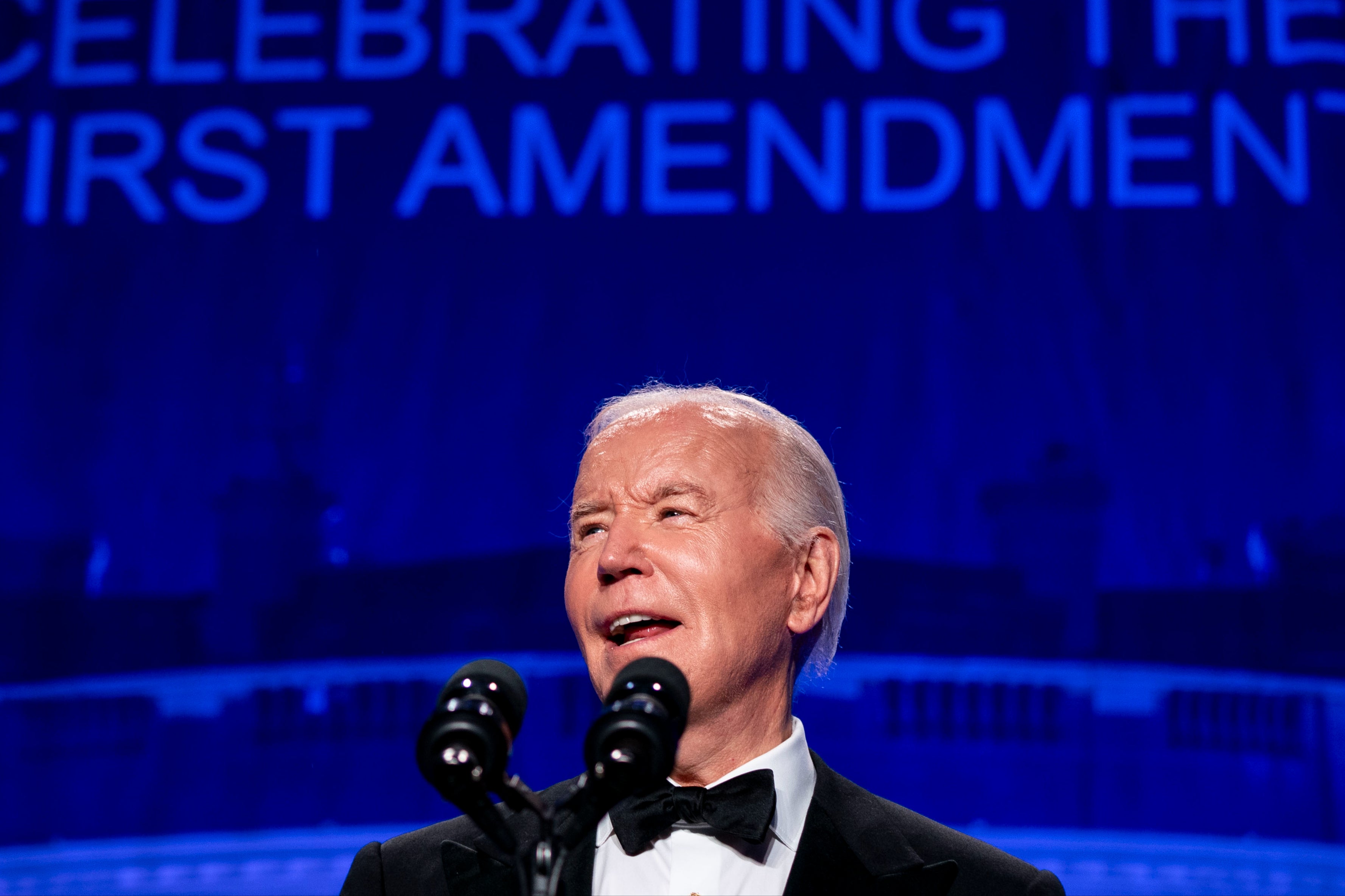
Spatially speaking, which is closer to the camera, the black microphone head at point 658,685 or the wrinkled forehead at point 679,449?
the black microphone head at point 658,685

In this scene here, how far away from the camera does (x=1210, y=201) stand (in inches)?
114

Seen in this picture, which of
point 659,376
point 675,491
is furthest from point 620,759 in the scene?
point 659,376

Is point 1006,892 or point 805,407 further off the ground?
point 805,407

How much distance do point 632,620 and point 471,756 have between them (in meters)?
0.63

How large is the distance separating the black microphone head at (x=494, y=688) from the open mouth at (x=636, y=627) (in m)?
0.49

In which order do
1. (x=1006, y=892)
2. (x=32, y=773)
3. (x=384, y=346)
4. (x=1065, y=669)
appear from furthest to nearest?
(x=384, y=346) → (x=32, y=773) → (x=1065, y=669) → (x=1006, y=892)

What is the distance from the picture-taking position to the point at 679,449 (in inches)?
72.4

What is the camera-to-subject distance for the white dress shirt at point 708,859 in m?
1.71

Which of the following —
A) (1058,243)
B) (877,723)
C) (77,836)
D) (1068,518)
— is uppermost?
(1058,243)

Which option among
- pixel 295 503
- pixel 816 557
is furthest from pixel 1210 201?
pixel 295 503

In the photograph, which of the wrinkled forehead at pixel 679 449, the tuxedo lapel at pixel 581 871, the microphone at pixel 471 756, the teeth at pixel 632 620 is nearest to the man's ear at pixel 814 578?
the wrinkled forehead at pixel 679 449

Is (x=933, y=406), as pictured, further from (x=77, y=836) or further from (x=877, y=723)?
(x=77, y=836)

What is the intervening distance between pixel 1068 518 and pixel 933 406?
14.3 inches

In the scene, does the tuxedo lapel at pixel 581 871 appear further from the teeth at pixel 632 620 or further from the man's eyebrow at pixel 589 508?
the man's eyebrow at pixel 589 508
